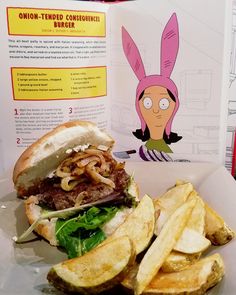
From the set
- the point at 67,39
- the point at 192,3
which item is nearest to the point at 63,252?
the point at 67,39

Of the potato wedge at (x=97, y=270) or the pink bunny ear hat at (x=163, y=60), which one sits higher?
the pink bunny ear hat at (x=163, y=60)

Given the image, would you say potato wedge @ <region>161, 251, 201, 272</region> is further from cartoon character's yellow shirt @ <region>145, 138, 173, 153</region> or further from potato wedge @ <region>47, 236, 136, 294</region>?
cartoon character's yellow shirt @ <region>145, 138, 173, 153</region>

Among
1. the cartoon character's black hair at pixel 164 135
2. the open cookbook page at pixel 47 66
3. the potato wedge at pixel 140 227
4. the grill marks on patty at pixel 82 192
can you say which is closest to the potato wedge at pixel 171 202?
the potato wedge at pixel 140 227

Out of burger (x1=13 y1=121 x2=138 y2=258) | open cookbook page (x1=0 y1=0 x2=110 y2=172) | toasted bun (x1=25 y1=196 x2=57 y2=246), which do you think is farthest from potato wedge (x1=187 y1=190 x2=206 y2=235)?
open cookbook page (x1=0 y1=0 x2=110 y2=172)

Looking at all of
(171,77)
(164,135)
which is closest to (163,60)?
(171,77)

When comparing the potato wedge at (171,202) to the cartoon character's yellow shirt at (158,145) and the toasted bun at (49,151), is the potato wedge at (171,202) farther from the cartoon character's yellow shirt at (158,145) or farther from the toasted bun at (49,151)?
the cartoon character's yellow shirt at (158,145)

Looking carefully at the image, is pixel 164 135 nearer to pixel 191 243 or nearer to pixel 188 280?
pixel 191 243
